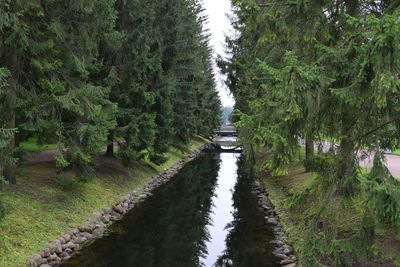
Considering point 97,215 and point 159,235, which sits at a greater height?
point 97,215

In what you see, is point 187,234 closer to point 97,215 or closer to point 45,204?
point 97,215

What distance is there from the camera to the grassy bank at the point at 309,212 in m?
6.43

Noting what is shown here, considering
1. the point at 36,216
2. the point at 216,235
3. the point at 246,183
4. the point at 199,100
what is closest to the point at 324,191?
the point at 216,235

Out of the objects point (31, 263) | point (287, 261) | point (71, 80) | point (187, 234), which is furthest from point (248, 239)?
point (71, 80)

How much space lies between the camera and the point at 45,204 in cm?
1086

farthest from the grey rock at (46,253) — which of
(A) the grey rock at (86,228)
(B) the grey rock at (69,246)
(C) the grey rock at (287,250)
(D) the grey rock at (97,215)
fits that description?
(C) the grey rock at (287,250)

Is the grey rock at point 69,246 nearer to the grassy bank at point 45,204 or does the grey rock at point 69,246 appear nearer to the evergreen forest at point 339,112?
the grassy bank at point 45,204

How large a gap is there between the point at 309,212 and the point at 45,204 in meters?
8.12

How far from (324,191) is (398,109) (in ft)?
7.72

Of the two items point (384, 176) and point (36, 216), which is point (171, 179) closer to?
point (36, 216)

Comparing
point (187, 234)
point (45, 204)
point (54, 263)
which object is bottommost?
point (187, 234)

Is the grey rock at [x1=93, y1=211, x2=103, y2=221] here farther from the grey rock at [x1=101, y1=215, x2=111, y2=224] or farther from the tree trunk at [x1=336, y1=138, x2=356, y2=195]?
the tree trunk at [x1=336, y1=138, x2=356, y2=195]

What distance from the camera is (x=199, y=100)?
124 ft

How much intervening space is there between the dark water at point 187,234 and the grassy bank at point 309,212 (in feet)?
3.26
